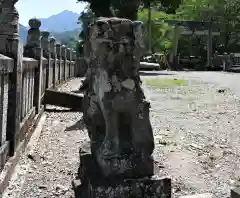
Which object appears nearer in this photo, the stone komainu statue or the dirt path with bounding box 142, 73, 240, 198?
the stone komainu statue

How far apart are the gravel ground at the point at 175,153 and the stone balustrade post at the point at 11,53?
1.76 feet

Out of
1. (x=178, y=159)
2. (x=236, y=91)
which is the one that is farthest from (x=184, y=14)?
(x=178, y=159)

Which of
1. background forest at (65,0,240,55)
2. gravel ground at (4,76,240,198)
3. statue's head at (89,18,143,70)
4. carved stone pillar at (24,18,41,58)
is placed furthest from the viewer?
background forest at (65,0,240,55)

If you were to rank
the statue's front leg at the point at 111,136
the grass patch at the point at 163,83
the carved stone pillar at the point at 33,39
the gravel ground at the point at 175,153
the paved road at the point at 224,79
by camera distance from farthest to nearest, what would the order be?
the paved road at the point at 224,79, the grass patch at the point at 163,83, the carved stone pillar at the point at 33,39, the gravel ground at the point at 175,153, the statue's front leg at the point at 111,136

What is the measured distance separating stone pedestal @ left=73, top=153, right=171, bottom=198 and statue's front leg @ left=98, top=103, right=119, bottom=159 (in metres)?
0.23

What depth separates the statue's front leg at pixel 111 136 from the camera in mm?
3721

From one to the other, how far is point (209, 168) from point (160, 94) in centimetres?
919

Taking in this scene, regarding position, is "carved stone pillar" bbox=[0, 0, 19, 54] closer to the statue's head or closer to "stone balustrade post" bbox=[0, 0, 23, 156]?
"stone balustrade post" bbox=[0, 0, 23, 156]

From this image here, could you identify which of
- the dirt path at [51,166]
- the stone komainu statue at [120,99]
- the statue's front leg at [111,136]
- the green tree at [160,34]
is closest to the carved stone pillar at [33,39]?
the dirt path at [51,166]

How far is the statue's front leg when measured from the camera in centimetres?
372

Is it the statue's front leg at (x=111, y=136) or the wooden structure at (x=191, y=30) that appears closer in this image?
the statue's front leg at (x=111, y=136)

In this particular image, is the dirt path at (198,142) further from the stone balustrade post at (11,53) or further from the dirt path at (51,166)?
the stone balustrade post at (11,53)

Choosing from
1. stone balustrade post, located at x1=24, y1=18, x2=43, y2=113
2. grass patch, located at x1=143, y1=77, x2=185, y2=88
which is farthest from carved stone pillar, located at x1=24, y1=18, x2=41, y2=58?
grass patch, located at x1=143, y1=77, x2=185, y2=88

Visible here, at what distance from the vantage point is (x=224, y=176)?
5504 millimetres
